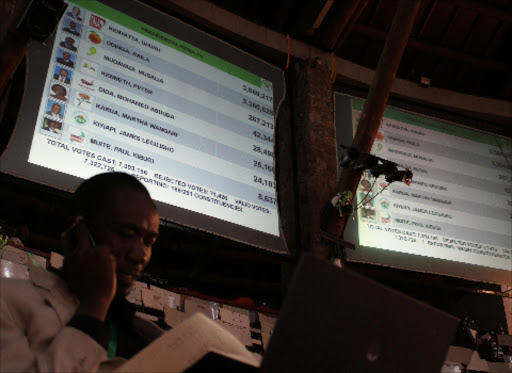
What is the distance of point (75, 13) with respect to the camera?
151 inches

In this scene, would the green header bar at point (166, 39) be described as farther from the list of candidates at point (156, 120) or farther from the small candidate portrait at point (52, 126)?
the small candidate portrait at point (52, 126)

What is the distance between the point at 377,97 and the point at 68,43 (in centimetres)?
265

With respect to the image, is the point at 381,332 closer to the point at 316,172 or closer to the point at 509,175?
the point at 316,172

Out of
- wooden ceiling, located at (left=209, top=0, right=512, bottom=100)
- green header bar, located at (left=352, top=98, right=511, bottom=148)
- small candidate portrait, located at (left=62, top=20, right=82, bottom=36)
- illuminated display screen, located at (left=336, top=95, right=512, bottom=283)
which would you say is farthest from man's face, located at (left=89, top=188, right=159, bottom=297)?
wooden ceiling, located at (left=209, top=0, right=512, bottom=100)

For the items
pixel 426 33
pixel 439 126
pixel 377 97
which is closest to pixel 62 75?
pixel 377 97

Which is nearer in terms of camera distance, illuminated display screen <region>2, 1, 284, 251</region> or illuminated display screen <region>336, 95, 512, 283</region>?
illuminated display screen <region>2, 1, 284, 251</region>

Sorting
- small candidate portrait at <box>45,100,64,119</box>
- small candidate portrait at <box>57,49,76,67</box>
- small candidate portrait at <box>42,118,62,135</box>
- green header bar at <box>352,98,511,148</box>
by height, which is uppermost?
green header bar at <box>352,98,511,148</box>

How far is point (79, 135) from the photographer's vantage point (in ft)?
11.1

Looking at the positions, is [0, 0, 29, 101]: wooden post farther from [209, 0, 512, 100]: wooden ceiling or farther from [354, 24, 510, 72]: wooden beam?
[354, 24, 510, 72]: wooden beam

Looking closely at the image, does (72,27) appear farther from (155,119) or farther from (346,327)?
(346,327)

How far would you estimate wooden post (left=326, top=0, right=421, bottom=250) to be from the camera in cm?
431

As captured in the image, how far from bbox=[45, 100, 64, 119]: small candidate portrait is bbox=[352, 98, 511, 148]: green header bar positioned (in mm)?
3011

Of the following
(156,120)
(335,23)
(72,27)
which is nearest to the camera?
(72,27)

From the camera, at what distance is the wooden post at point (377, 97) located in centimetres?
431
